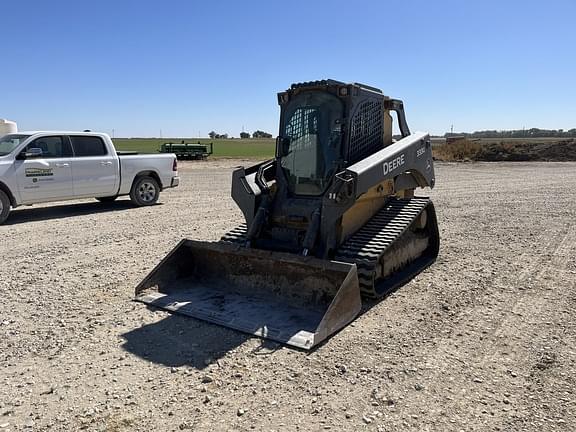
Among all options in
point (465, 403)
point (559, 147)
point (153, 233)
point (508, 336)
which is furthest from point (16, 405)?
point (559, 147)

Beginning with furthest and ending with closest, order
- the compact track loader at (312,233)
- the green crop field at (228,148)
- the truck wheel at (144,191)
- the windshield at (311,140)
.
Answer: the green crop field at (228,148), the truck wheel at (144,191), the windshield at (311,140), the compact track loader at (312,233)

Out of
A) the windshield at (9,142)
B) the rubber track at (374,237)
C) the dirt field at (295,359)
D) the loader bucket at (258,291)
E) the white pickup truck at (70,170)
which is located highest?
the windshield at (9,142)

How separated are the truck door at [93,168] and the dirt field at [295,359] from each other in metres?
3.98

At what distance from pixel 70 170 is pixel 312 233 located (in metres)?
7.56

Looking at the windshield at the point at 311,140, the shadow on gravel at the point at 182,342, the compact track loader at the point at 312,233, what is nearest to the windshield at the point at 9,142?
the compact track loader at the point at 312,233

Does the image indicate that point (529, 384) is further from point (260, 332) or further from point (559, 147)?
point (559, 147)

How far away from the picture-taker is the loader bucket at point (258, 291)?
460 centimetres

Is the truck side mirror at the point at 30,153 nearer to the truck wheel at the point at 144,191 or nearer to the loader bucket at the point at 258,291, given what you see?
the truck wheel at the point at 144,191

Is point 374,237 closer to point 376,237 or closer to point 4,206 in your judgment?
point 376,237

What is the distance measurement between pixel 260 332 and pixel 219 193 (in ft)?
35.7

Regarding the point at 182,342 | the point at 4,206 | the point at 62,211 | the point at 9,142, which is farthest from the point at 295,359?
the point at 62,211

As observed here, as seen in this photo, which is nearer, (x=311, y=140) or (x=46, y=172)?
(x=311, y=140)

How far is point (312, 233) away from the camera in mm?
5402

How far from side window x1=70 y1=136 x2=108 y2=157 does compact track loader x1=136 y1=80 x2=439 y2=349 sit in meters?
6.34
